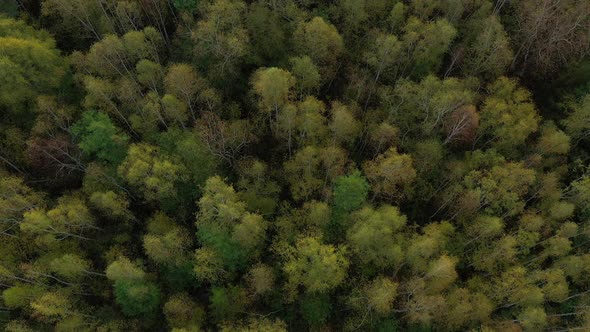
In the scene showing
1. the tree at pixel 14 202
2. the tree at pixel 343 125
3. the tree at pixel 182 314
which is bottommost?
the tree at pixel 182 314

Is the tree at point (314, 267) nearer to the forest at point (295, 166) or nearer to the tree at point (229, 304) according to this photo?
the forest at point (295, 166)

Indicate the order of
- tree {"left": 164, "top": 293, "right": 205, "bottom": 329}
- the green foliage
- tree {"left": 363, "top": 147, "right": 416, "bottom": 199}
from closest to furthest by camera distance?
the green foliage, tree {"left": 164, "top": 293, "right": 205, "bottom": 329}, tree {"left": 363, "top": 147, "right": 416, "bottom": 199}

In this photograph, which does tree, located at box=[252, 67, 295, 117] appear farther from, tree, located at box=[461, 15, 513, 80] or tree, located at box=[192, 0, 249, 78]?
tree, located at box=[461, 15, 513, 80]

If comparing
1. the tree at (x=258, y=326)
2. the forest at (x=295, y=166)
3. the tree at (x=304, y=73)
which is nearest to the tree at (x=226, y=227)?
the forest at (x=295, y=166)

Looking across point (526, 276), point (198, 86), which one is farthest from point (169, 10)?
point (526, 276)

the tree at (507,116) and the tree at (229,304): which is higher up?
the tree at (507,116)

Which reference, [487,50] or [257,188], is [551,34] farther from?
[257,188]

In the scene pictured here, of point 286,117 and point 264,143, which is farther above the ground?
point 286,117

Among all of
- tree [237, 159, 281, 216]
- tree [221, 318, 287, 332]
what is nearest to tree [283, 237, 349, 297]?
tree [221, 318, 287, 332]

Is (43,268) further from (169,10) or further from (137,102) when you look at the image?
(169,10)
